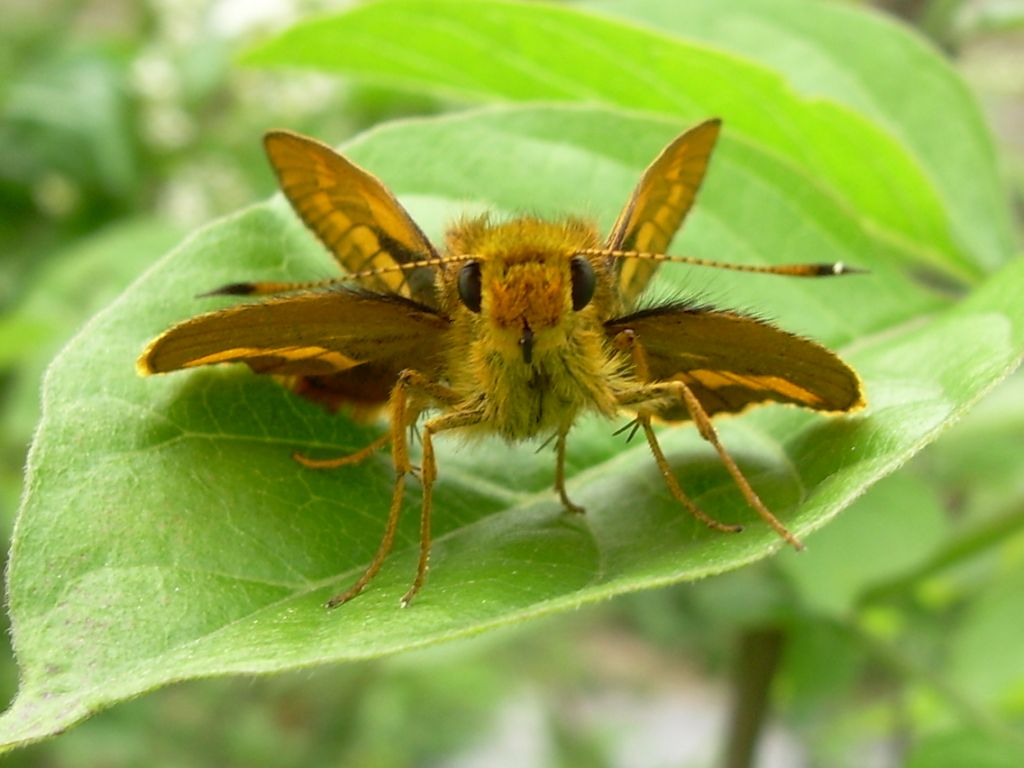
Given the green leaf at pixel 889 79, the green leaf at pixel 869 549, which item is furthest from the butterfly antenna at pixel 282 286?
the green leaf at pixel 869 549

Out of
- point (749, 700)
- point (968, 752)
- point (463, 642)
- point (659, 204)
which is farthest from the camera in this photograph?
point (463, 642)

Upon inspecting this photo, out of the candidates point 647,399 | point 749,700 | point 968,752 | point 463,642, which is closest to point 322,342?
point 647,399

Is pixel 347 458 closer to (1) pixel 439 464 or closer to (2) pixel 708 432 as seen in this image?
(1) pixel 439 464

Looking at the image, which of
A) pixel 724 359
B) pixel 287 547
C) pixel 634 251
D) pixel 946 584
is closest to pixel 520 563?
pixel 287 547

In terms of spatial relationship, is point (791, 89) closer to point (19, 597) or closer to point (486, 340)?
point (486, 340)

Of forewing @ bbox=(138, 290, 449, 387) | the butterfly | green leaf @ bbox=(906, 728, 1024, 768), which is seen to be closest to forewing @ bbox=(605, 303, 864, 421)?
the butterfly

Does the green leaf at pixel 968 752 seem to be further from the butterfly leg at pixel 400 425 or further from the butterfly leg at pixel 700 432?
the butterfly leg at pixel 400 425

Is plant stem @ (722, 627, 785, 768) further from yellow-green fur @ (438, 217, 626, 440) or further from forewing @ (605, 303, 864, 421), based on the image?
yellow-green fur @ (438, 217, 626, 440)
